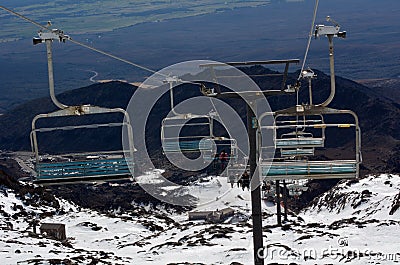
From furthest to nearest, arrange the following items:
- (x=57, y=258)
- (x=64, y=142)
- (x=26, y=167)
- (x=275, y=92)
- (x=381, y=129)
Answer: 1. (x=64, y=142)
2. (x=381, y=129)
3. (x=26, y=167)
4. (x=57, y=258)
5. (x=275, y=92)

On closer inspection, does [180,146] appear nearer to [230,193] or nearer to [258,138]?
[258,138]

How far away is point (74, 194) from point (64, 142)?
242ft

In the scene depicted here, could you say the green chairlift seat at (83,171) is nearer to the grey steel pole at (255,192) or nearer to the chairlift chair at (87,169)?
the chairlift chair at (87,169)

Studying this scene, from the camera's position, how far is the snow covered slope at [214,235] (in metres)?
33.4

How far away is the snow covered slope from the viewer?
33375mm

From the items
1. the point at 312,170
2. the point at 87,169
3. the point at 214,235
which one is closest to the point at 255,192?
the point at 312,170

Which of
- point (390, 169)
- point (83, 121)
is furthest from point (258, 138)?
point (83, 121)

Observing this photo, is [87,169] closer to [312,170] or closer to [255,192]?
[255,192]

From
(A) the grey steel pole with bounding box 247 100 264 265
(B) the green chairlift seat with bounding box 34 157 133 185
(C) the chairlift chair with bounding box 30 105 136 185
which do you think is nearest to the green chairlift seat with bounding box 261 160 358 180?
(A) the grey steel pole with bounding box 247 100 264 265

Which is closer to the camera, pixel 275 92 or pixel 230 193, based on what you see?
pixel 275 92

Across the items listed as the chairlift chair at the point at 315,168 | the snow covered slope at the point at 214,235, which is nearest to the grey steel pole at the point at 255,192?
the chairlift chair at the point at 315,168

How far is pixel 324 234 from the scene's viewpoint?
38.2 m

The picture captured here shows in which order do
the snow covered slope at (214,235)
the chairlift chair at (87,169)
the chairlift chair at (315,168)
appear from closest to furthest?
the chairlift chair at (87,169) → the chairlift chair at (315,168) → the snow covered slope at (214,235)

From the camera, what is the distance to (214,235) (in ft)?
135
